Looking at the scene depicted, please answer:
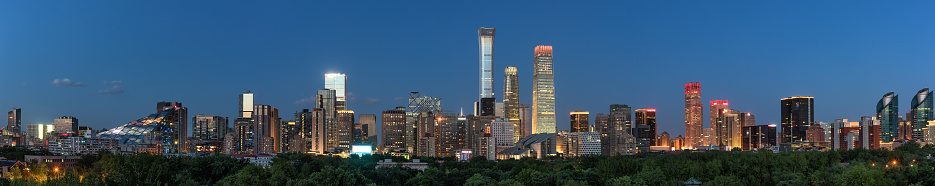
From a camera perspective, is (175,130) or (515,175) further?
(175,130)

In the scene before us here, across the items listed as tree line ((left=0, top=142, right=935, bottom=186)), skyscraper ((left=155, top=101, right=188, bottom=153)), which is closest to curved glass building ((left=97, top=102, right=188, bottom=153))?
skyscraper ((left=155, top=101, right=188, bottom=153))

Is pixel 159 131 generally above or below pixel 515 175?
above

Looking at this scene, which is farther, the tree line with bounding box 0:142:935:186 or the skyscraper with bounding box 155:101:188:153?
the skyscraper with bounding box 155:101:188:153

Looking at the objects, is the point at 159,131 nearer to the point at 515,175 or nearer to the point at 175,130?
the point at 175,130

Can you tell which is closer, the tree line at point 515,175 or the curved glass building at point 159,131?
the tree line at point 515,175

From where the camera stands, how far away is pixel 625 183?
53.5 m

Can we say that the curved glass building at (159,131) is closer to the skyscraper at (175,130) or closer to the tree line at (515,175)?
the skyscraper at (175,130)

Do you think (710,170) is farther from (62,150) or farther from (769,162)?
(62,150)

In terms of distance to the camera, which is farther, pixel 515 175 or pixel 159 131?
pixel 159 131

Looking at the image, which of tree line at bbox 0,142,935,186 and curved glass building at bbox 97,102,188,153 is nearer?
tree line at bbox 0,142,935,186

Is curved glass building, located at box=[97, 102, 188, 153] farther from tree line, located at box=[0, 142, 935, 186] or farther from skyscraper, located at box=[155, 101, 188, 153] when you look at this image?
tree line, located at box=[0, 142, 935, 186]

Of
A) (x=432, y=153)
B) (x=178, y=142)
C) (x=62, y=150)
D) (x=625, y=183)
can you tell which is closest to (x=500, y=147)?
(x=432, y=153)

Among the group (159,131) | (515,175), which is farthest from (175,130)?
(515,175)

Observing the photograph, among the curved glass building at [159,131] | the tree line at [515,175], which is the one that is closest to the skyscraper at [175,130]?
the curved glass building at [159,131]
